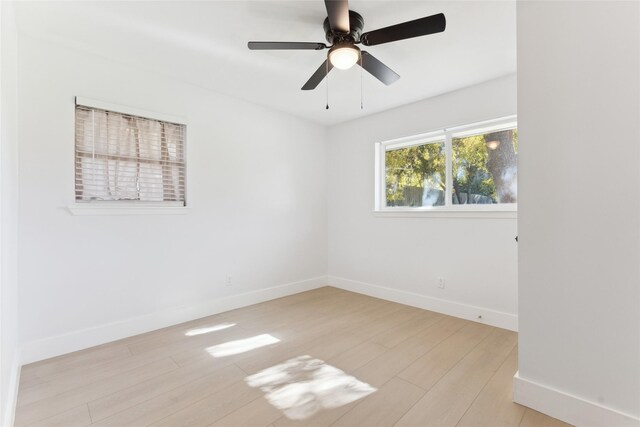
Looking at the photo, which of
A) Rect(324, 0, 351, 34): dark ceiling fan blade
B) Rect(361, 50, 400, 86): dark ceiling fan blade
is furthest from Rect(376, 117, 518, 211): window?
Rect(324, 0, 351, 34): dark ceiling fan blade

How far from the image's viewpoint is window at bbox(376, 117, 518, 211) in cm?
285

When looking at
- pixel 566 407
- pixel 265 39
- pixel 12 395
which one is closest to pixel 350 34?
pixel 265 39

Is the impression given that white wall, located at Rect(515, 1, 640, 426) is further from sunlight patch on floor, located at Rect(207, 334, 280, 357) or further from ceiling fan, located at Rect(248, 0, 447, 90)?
sunlight patch on floor, located at Rect(207, 334, 280, 357)

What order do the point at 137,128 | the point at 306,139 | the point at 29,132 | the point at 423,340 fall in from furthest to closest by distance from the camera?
the point at 306,139 → the point at 137,128 → the point at 423,340 → the point at 29,132

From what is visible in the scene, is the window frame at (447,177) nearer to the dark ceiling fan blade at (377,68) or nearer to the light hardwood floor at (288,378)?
the light hardwood floor at (288,378)

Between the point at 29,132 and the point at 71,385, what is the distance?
6.00 ft

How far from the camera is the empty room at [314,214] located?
149 centimetres

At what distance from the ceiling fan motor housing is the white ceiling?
0.16ft

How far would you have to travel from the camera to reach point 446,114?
315 cm

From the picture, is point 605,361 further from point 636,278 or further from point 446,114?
point 446,114

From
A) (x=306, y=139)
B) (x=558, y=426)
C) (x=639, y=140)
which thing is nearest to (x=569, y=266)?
(x=639, y=140)

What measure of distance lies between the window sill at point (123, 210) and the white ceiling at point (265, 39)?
1280mm

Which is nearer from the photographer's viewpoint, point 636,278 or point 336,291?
point 636,278

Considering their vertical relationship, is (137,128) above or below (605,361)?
above
